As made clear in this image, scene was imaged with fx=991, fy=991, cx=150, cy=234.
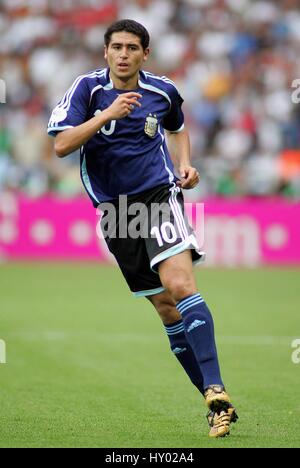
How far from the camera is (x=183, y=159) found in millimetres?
6777

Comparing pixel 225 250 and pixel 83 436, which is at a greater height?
pixel 83 436

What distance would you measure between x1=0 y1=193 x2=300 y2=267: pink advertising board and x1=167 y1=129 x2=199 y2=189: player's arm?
12374 millimetres

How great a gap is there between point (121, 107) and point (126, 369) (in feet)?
11.7

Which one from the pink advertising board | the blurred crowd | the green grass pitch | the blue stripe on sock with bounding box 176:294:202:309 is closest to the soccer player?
the blue stripe on sock with bounding box 176:294:202:309

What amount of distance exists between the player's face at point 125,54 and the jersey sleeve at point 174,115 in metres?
0.39

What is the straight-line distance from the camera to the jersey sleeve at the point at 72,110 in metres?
6.13

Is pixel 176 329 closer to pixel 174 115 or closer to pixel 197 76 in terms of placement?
pixel 174 115

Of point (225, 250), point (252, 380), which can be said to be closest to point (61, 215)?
point (225, 250)

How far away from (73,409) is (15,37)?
1788cm

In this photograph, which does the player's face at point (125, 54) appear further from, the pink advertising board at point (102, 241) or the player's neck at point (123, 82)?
the pink advertising board at point (102, 241)

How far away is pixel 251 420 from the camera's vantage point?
6.54 metres

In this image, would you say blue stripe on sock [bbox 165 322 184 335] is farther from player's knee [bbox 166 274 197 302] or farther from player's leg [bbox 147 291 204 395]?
player's knee [bbox 166 274 197 302]

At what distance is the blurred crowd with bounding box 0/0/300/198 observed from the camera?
Result: 68.0 feet

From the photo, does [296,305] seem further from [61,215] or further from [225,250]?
[61,215]
